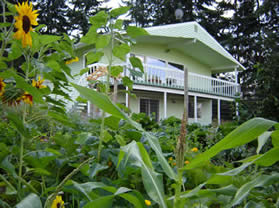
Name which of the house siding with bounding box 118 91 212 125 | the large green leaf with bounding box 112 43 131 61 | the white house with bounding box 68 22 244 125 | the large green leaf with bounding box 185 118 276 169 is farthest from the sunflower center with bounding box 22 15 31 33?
the house siding with bounding box 118 91 212 125

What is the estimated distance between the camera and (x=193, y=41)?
45.2ft

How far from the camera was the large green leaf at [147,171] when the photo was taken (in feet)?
1.94

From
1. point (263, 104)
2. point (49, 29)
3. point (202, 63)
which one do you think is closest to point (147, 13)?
point (49, 29)

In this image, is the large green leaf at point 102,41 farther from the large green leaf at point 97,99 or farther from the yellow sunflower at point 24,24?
the large green leaf at point 97,99

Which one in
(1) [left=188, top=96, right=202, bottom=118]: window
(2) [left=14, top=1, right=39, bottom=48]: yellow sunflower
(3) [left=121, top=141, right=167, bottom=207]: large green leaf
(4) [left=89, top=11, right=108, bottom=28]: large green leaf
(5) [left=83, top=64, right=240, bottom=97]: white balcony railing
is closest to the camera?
(3) [left=121, top=141, right=167, bottom=207]: large green leaf

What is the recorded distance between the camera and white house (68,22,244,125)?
12.8 metres

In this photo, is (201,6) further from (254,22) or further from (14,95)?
(14,95)

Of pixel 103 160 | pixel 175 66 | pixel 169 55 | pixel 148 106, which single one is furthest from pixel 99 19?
pixel 175 66

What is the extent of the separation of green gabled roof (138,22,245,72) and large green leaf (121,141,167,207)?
11.4 meters

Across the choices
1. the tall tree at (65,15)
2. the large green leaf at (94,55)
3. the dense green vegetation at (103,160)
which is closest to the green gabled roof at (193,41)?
the large green leaf at (94,55)

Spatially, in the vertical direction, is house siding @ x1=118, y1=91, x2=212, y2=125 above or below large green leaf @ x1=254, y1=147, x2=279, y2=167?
above

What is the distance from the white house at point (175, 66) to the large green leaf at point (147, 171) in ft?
36.0

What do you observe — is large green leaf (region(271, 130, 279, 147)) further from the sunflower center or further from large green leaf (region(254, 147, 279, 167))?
the sunflower center

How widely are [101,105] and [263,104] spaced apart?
420 centimetres
